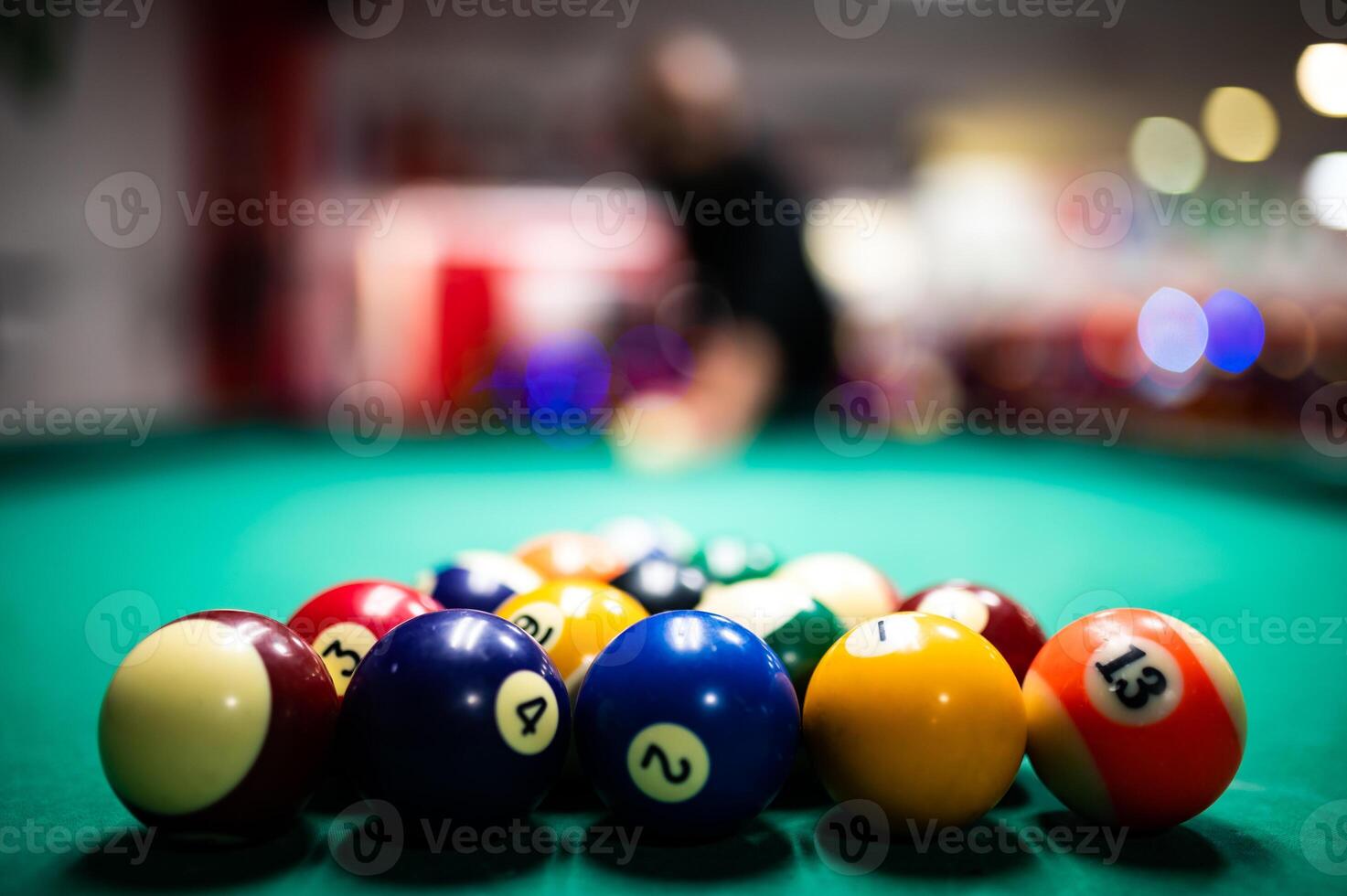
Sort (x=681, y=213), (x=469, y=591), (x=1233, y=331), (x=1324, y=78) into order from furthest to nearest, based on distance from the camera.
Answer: (x=1324, y=78) → (x=1233, y=331) → (x=681, y=213) → (x=469, y=591)

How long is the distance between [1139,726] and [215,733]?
1077 millimetres

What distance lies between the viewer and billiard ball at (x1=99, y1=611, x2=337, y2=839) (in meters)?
1.27

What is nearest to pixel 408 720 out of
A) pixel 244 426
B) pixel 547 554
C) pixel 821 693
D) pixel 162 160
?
pixel 821 693

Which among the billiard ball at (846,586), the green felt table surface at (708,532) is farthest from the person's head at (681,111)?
the billiard ball at (846,586)

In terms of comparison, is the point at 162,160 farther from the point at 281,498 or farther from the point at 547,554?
the point at 547,554

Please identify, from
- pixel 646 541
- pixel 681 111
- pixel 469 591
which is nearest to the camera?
pixel 469 591

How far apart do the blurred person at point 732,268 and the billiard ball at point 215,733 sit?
4324 mm

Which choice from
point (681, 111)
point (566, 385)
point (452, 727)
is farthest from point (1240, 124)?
point (452, 727)

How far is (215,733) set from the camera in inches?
50.1

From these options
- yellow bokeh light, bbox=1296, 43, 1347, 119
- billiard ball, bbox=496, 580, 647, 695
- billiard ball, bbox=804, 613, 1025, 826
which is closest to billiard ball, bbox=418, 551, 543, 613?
billiard ball, bbox=496, 580, 647, 695

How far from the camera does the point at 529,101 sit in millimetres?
10945

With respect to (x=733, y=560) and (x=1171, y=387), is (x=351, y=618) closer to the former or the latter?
(x=733, y=560)

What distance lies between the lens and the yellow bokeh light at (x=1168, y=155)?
10945mm

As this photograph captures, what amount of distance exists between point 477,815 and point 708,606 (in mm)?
640
